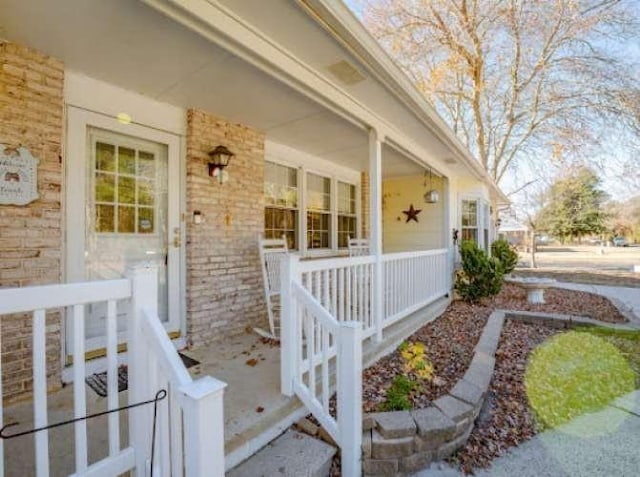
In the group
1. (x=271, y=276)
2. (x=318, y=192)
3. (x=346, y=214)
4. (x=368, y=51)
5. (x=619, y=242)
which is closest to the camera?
(x=368, y=51)

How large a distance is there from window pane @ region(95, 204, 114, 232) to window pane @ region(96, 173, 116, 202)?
0.24 ft

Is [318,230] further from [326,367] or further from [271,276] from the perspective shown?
[326,367]

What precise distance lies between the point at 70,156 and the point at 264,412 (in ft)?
8.36

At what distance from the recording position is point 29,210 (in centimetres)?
234

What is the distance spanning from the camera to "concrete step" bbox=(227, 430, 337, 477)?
1.76 m

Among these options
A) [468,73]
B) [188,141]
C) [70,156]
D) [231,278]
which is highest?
[468,73]

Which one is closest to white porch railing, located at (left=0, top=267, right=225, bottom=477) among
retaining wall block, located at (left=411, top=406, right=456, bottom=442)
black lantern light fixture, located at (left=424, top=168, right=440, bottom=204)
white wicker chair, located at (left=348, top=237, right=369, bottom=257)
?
retaining wall block, located at (left=411, top=406, right=456, bottom=442)

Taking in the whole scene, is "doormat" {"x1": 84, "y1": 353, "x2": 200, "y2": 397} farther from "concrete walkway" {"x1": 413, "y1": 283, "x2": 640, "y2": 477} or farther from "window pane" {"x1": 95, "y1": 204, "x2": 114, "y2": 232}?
"concrete walkway" {"x1": 413, "y1": 283, "x2": 640, "y2": 477}

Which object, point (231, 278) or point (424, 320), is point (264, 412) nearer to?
point (231, 278)

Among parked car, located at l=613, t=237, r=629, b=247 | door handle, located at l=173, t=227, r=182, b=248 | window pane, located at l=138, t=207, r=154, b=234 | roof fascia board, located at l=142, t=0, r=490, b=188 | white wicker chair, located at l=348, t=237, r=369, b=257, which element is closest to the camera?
roof fascia board, located at l=142, t=0, r=490, b=188

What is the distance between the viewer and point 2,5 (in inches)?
74.8

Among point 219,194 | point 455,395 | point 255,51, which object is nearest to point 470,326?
point 455,395

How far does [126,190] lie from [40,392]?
2.30 m

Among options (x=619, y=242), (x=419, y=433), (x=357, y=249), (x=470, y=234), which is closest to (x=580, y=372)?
(x=419, y=433)
